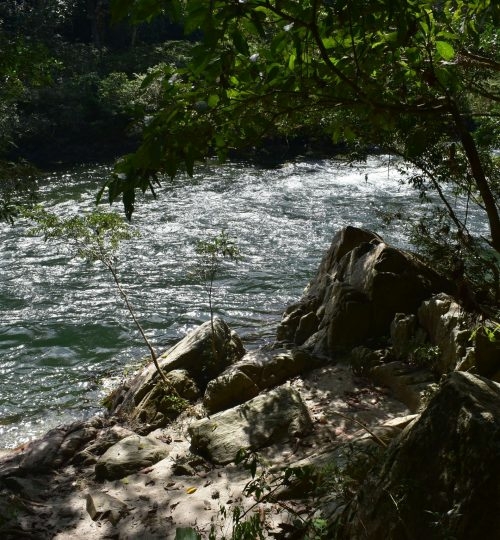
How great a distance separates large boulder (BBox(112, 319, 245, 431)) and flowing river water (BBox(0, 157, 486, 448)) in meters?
0.88

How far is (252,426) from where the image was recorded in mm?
Result: 6113

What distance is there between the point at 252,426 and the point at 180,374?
91.7 inches

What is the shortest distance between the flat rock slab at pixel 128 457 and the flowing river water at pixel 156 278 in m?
2.06

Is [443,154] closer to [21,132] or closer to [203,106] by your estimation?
[203,106]

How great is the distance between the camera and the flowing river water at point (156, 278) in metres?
9.38

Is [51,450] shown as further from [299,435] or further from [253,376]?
[299,435]

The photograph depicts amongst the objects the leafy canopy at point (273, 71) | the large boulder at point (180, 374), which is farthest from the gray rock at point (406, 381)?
the leafy canopy at point (273, 71)

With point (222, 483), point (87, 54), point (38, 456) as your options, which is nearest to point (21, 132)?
point (87, 54)

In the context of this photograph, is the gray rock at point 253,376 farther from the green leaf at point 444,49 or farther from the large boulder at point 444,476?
the green leaf at point 444,49

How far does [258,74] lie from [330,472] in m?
2.84

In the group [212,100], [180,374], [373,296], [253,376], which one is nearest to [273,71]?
[212,100]

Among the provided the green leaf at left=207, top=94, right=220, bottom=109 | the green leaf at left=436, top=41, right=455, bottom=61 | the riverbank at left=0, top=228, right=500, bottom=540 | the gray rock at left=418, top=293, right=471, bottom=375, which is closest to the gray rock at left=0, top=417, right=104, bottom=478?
the riverbank at left=0, top=228, right=500, bottom=540

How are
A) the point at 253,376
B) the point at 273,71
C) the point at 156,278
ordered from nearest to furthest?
the point at 273,71 < the point at 253,376 < the point at 156,278

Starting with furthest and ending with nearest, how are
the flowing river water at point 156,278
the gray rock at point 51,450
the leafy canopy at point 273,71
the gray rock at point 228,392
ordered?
the flowing river water at point 156,278 < the gray rock at point 228,392 < the gray rock at point 51,450 < the leafy canopy at point 273,71
